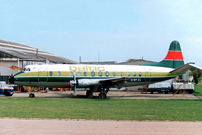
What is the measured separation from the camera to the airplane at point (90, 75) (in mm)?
28328

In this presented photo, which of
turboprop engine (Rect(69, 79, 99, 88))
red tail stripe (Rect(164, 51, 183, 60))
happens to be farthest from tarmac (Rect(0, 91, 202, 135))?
red tail stripe (Rect(164, 51, 183, 60))

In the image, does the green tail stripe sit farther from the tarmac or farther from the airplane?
the tarmac

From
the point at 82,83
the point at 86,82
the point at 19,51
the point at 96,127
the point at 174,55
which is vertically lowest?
the point at 96,127

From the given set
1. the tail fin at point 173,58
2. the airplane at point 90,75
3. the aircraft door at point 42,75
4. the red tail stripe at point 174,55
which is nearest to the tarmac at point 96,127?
the airplane at point 90,75

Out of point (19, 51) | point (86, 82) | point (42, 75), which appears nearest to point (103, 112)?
point (86, 82)

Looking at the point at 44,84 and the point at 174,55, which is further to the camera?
the point at 174,55

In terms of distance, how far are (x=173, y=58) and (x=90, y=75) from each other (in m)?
11.8

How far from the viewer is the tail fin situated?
33.1 meters

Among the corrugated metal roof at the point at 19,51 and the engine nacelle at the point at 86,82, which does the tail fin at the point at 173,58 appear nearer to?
the engine nacelle at the point at 86,82

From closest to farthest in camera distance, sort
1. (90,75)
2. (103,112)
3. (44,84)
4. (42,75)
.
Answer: (103,112)
(42,75)
(44,84)
(90,75)

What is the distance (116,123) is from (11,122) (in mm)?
5368

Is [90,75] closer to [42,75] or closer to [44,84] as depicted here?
[44,84]

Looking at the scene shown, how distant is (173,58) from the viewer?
3334cm

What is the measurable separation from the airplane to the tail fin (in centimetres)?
64
